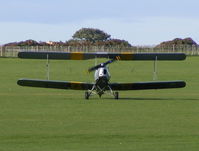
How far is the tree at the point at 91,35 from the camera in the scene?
140 metres

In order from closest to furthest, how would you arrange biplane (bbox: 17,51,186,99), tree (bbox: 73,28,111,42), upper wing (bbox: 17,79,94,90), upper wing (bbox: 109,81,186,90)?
biplane (bbox: 17,51,186,99)
upper wing (bbox: 17,79,94,90)
upper wing (bbox: 109,81,186,90)
tree (bbox: 73,28,111,42)

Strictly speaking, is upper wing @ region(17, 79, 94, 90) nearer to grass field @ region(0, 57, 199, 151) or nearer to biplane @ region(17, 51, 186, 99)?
biplane @ region(17, 51, 186, 99)

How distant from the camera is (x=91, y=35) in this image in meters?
142

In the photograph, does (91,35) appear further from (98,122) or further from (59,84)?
(98,122)

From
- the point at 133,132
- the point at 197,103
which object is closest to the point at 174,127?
the point at 133,132

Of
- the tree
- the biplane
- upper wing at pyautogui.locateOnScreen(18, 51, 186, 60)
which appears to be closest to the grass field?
the biplane

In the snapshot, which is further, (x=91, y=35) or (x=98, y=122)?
(x=91, y=35)

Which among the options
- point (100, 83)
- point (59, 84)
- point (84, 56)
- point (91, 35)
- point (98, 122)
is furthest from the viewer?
point (91, 35)

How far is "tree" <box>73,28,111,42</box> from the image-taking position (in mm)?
140000

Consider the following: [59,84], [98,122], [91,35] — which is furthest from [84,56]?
[91,35]

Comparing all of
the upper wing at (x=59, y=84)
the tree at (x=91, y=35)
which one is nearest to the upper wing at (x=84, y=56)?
the upper wing at (x=59, y=84)

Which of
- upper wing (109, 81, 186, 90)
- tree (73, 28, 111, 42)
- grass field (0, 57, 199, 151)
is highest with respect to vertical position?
tree (73, 28, 111, 42)

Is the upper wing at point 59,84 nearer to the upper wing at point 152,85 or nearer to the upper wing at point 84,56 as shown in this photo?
the upper wing at point 84,56

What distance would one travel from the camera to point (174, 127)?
16672 mm
